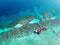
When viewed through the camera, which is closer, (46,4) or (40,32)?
(40,32)

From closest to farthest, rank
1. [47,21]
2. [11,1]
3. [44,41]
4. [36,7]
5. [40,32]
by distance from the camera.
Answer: [44,41], [40,32], [47,21], [36,7], [11,1]

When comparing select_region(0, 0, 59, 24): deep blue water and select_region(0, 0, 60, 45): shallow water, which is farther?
select_region(0, 0, 59, 24): deep blue water

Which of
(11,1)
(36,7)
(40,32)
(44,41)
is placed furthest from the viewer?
(11,1)

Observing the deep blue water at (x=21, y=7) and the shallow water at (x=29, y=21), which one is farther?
the deep blue water at (x=21, y=7)

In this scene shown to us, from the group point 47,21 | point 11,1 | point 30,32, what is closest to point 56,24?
point 47,21

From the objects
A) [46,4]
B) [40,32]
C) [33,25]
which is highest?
[46,4]

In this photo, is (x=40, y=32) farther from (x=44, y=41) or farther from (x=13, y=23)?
(x=13, y=23)

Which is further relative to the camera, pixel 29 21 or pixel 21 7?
pixel 21 7

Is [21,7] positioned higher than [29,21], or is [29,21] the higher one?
[21,7]
